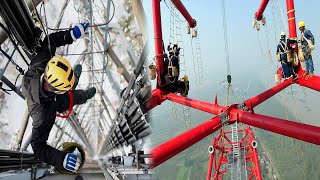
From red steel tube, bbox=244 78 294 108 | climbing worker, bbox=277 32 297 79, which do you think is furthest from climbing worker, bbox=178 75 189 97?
climbing worker, bbox=277 32 297 79

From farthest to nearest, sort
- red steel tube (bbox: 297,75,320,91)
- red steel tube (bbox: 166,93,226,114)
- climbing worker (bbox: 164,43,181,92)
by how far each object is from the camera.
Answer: red steel tube (bbox: 297,75,320,91) < climbing worker (bbox: 164,43,181,92) < red steel tube (bbox: 166,93,226,114)

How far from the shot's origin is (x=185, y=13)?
15.5 m

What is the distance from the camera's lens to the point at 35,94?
11.9 feet

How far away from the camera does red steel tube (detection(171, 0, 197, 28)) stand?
14.7 m

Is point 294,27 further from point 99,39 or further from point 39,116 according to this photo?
point 39,116

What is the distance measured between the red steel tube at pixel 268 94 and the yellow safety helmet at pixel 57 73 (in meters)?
6.45

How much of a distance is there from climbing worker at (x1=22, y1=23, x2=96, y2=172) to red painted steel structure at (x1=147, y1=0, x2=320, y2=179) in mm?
1486

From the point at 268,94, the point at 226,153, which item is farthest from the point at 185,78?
the point at 226,153

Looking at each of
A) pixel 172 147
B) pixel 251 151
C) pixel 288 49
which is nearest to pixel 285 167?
pixel 251 151

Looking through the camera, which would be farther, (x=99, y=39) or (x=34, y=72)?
(x=99, y=39)

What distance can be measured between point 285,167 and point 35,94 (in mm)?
101206

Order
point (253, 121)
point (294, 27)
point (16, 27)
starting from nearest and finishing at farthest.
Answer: point (16, 27) → point (253, 121) → point (294, 27)

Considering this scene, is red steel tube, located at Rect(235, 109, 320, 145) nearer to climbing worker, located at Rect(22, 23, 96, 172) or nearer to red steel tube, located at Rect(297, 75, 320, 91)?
climbing worker, located at Rect(22, 23, 96, 172)

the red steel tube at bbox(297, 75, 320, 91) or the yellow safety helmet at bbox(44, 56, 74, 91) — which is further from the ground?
the red steel tube at bbox(297, 75, 320, 91)
